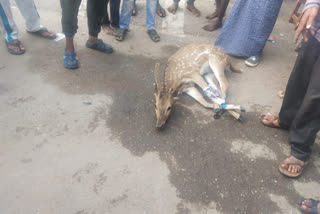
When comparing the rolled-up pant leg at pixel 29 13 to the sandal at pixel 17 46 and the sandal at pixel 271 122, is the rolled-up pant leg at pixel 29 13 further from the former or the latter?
the sandal at pixel 271 122

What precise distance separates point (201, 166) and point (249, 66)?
240 cm

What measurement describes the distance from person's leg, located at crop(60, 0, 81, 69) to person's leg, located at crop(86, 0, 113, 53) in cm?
31

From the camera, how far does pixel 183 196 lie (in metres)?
2.39

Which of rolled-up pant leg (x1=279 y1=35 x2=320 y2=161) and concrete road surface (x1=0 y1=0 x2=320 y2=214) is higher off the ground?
rolled-up pant leg (x1=279 y1=35 x2=320 y2=161)

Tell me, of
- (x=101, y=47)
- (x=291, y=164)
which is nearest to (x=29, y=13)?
(x=101, y=47)

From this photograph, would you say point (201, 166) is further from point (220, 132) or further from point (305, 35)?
point (305, 35)

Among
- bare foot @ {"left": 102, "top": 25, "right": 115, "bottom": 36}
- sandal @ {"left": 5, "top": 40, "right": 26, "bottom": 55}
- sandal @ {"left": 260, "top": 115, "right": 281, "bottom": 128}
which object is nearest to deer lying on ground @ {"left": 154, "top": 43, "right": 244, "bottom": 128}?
sandal @ {"left": 260, "top": 115, "right": 281, "bottom": 128}

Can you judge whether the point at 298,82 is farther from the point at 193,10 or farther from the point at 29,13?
the point at 29,13

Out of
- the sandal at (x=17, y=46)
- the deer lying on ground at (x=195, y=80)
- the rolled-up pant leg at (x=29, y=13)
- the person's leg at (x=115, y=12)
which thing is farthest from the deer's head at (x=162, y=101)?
the rolled-up pant leg at (x=29, y=13)

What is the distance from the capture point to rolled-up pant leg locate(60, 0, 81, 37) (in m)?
3.33

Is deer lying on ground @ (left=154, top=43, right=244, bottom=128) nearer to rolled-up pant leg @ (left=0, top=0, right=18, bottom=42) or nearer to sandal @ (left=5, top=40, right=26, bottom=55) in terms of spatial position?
sandal @ (left=5, top=40, right=26, bottom=55)

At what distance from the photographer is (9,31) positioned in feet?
13.0

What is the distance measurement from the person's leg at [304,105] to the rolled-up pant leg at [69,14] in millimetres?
2888

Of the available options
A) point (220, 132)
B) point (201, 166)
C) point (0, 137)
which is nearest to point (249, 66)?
point (220, 132)
